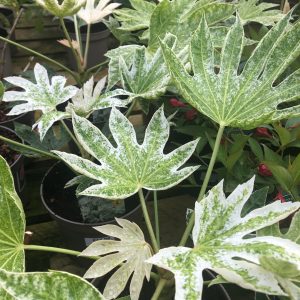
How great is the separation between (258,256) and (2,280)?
0.29 meters

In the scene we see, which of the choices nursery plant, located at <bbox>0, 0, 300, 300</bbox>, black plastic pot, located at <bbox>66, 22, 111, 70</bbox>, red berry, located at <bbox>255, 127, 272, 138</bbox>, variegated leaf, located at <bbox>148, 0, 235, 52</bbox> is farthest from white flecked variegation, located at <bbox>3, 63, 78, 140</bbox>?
black plastic pot, located at <bbox>66, 22, 111, 70</bbox>

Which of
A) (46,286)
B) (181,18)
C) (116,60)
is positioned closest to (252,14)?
(181,18)

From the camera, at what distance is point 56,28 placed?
85.6 inches

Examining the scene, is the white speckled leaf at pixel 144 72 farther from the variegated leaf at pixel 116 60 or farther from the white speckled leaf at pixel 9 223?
the white speckled leaf at pixel 9 223

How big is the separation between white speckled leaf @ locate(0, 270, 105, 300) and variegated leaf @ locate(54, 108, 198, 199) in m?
0.18

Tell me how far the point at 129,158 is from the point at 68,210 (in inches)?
19.9

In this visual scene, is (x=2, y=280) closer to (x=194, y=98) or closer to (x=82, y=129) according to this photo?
(x=82, y=129)

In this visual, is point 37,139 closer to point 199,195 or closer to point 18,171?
point 18,171

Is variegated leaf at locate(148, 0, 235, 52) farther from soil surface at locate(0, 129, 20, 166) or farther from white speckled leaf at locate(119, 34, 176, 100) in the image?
soil surface at locate(0, 129, 20, 166)

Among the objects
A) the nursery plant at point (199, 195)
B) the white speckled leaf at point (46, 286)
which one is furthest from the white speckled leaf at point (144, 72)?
the white speckled leaf at point (46, 286)

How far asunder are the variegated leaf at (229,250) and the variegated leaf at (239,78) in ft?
0.55

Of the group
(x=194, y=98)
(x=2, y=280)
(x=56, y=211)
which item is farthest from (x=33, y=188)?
(x=2, y=280)

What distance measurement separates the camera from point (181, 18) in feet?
3.15

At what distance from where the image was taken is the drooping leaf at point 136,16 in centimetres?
106
